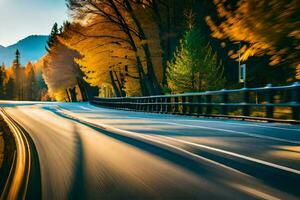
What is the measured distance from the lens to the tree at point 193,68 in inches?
1423

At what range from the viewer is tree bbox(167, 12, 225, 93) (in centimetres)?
3616

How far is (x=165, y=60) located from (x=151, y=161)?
2893 centimetres

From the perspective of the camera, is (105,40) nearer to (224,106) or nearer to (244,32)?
(224,106)

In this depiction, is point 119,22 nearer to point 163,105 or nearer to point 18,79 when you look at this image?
point 163,105

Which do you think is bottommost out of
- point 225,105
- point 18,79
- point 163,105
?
point 163,105

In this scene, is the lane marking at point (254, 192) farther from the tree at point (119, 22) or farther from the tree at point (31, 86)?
the tree at point (31, 86)

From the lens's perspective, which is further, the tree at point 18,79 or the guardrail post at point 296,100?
the tree at point 18,79

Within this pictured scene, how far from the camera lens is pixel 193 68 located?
36.2 metres

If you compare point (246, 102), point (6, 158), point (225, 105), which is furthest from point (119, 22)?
point (6, 158)

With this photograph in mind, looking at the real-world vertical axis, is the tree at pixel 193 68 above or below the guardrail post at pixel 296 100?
above

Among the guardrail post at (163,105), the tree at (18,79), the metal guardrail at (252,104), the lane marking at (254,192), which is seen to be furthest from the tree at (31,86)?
the lane marking at (254,192)

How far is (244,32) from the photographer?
28.2ft

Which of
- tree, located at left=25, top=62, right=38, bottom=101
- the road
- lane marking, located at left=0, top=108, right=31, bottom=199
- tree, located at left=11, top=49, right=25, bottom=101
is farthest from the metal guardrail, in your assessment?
tree, located at left=25, top=62, right=38, bottom=101

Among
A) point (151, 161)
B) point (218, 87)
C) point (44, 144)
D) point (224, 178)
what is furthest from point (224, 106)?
point (218, 87)
